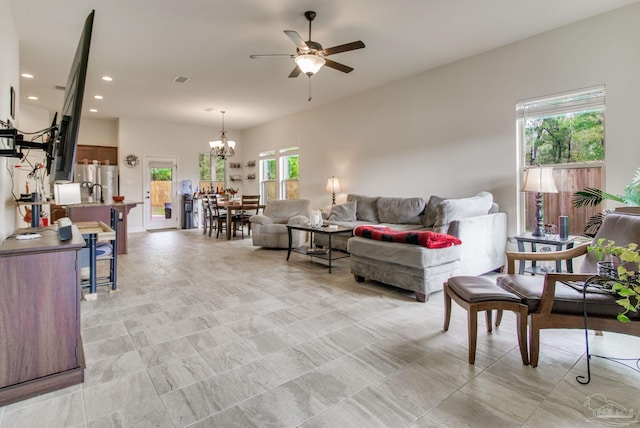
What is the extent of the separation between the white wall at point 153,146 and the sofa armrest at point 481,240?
8.08 metres

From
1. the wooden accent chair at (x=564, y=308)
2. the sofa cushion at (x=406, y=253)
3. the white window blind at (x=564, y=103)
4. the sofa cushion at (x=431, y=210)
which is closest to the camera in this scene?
the wooden accent chair at (x=564, y=308)

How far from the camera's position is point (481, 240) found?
13.1 feet

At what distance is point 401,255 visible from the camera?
3.42m

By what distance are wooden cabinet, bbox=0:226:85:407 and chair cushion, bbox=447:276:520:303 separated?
7.99 ft

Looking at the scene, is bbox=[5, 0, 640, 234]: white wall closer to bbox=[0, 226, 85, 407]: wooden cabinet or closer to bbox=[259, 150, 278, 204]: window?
bbox=[0, 226, 85, 407]: wooden cabinet

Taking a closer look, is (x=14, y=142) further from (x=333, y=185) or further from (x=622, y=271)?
(x=333, y=185)

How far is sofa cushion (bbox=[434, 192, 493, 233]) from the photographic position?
3879 mm

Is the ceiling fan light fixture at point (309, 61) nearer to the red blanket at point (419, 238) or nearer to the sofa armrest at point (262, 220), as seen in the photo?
the red blanket at point (419, 238)

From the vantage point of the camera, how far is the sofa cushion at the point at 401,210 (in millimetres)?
5309

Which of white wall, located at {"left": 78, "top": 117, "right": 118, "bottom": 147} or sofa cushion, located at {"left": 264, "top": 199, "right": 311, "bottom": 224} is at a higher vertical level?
white wall, located at {"left": 78, "top": 117, "right": 118, "bottom": 147}

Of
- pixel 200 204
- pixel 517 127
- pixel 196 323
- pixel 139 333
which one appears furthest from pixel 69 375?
pixel 200 204

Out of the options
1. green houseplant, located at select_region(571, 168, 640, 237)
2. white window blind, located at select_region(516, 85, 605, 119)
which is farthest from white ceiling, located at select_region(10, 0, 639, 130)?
green houseplant, located at select_region(571, 168, 640, 237)

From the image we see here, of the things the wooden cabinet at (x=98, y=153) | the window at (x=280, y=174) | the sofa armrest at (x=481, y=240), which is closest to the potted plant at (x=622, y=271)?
the sofa armrest at (x=481, y=240)

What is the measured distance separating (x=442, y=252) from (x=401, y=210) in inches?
82.9
